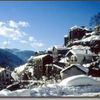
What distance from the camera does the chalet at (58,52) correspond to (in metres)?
3.20

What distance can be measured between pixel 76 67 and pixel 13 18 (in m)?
0.82

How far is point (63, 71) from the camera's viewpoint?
3143 millimetres

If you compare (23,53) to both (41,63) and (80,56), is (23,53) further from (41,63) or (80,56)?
(80,56)

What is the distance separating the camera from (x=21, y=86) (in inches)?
123

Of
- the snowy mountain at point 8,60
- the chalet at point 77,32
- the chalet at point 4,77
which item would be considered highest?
the chalet at point 77,32

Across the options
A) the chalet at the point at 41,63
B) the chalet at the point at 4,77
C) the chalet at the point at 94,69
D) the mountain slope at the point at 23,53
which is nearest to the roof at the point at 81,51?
the chalet at the point at 94,69

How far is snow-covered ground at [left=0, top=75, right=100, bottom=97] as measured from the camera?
310 cm

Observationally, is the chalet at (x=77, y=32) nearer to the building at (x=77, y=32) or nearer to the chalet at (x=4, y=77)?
the building at (x=77, y=32)

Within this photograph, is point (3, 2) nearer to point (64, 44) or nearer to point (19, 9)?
point (19, 9)

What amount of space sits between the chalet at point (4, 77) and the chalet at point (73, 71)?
1.77 feet

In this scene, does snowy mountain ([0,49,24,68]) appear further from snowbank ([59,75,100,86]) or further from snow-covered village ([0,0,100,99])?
snowbank ([59,75,100,86])

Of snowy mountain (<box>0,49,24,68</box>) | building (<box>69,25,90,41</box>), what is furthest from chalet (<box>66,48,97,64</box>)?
snowy mountain (<box>0,49,24,68</box>)

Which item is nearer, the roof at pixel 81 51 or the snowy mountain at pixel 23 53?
the snowy mountain at pixel 23 53

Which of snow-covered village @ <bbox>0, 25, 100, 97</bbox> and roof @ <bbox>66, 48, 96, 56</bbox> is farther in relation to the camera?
roof @ <bbox>66, 48, 96, 56</bbox>
